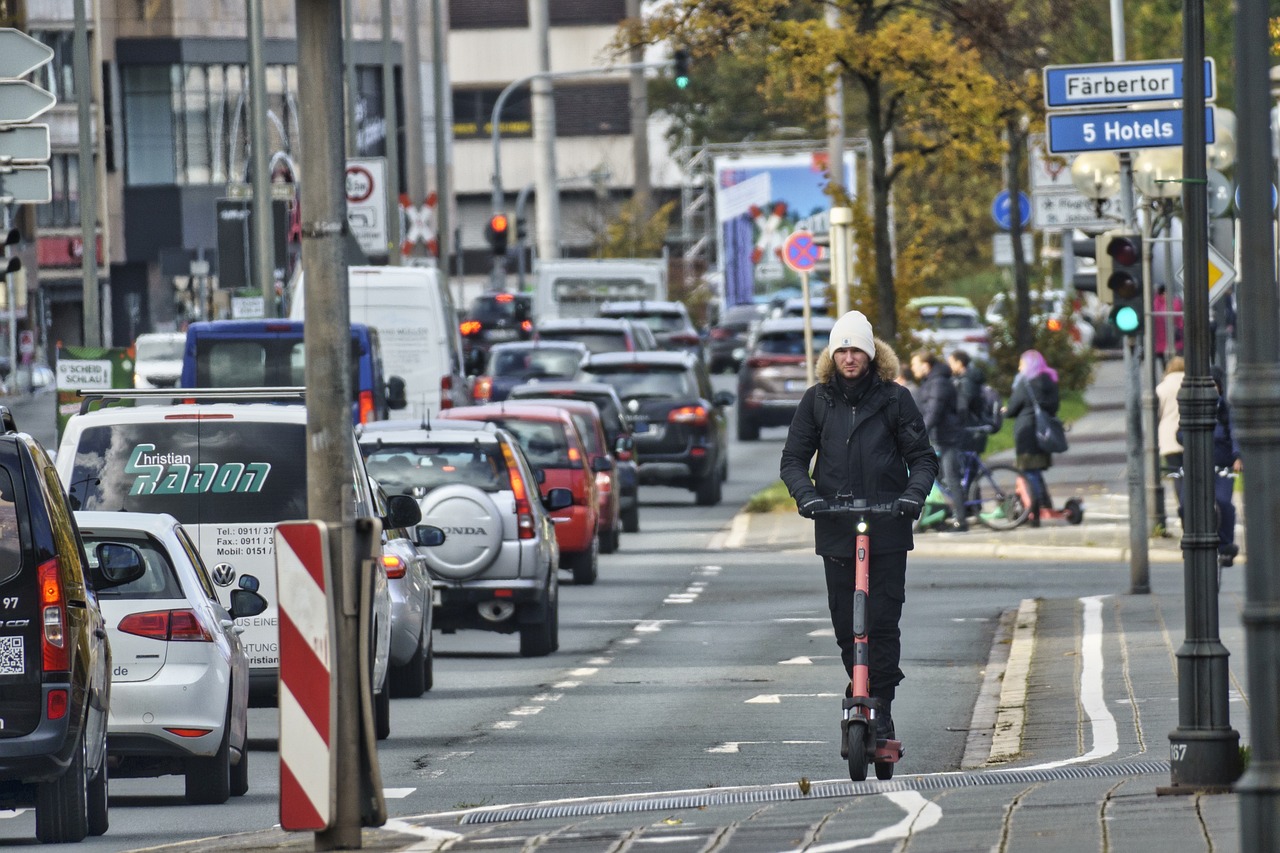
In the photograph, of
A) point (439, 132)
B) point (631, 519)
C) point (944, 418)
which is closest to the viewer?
point (944, 418)

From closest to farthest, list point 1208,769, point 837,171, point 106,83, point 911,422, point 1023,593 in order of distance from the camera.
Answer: point 1208,769, point 911,422, point 1023,593, point 837,171, point 106,83

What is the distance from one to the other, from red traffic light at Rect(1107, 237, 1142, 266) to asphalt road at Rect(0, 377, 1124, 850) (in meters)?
2.87

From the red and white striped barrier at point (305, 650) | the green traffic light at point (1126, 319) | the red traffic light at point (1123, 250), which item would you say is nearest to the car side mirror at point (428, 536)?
the red traffic light at point (1123, 250)

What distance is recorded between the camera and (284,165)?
159 ft

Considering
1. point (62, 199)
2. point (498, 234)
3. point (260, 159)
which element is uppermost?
point (62, 199)

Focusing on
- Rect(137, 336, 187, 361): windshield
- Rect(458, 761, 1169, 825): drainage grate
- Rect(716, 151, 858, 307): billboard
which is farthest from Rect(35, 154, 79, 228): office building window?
Rect(458, 761, 1169, 825): drainage grate

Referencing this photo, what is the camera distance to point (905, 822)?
30.3 ft

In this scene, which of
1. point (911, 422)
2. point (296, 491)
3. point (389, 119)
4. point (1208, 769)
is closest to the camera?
point (1208, 769)

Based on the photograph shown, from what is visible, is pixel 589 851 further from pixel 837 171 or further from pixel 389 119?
pixel 389 119

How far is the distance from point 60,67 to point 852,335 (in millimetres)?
75385

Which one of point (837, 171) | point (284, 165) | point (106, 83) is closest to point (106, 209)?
point (106, 83)

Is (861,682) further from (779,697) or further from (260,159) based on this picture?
(260,159)

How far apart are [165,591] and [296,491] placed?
269 centimetres

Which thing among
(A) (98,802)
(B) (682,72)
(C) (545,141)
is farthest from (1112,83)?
(C) (545,141)
